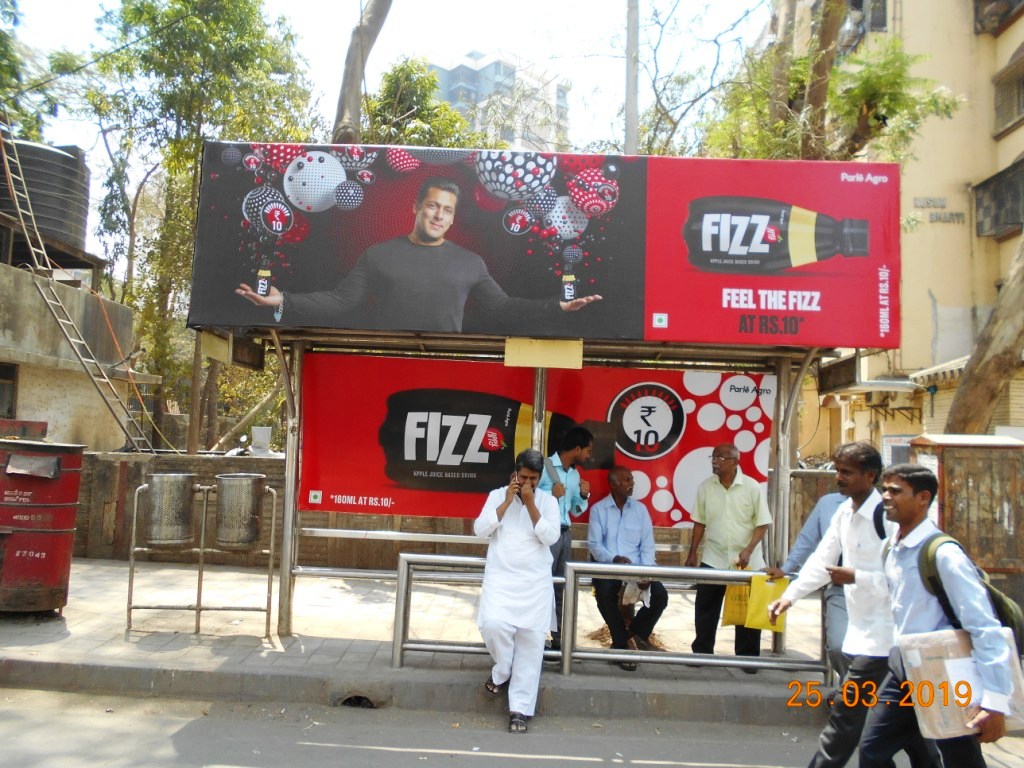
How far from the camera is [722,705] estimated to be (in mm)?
5441

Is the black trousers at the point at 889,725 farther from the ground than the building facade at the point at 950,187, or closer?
closer

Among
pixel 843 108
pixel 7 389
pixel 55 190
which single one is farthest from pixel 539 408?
pixel 55 190

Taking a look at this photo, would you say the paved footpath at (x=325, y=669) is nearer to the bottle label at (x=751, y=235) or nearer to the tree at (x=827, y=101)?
the bottle label at (x=751, y=235)

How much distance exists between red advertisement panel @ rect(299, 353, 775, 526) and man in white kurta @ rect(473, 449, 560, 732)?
4.81 ft

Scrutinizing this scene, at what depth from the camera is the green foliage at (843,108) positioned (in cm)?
1068

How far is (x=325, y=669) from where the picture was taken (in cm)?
560

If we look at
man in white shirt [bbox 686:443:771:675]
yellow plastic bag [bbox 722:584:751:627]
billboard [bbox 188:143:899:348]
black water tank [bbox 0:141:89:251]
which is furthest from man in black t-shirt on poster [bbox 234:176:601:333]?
black water tank [bbox 0:141:89:251]

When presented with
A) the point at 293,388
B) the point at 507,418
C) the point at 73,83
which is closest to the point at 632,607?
the point at 507,418

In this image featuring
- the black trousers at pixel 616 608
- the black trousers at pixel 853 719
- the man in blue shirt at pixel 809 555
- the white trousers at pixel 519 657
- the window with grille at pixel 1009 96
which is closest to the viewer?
the black trousers at pixel 853 719

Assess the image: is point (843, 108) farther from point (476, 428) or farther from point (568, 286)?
point (476, 428)

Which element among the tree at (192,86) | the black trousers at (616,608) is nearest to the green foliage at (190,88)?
the tree at (192,86)

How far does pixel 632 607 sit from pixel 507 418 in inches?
71.6

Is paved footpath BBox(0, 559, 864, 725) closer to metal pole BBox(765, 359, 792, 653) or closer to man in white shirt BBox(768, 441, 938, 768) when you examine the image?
metal pole BBox(765, 359, 792, 653)

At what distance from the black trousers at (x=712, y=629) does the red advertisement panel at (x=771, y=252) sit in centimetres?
190
